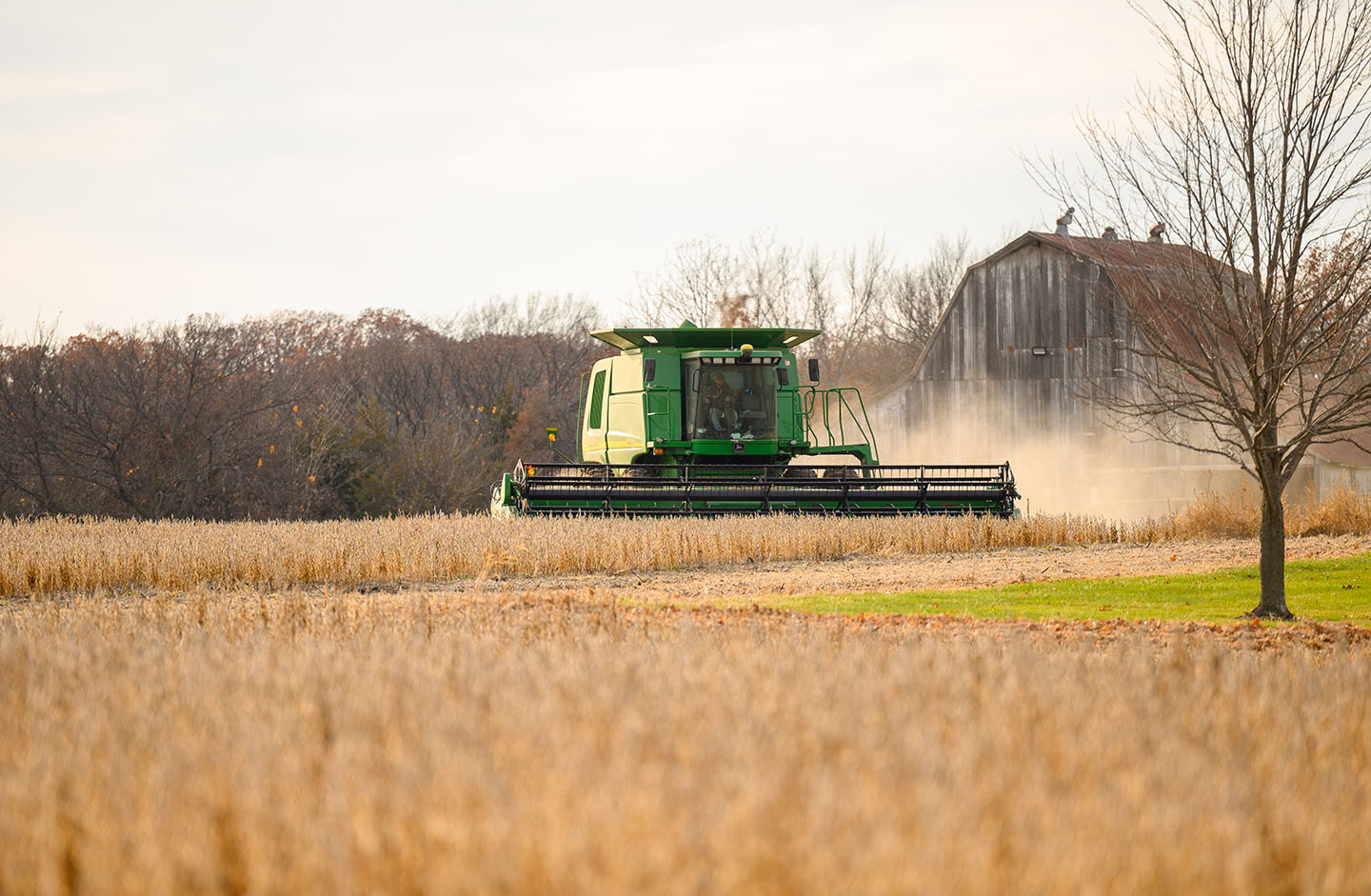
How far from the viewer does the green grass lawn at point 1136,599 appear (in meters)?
9.83

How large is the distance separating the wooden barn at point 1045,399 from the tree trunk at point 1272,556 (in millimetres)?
16369

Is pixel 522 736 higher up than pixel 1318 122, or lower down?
lower down

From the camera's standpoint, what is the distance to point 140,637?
5152 mm

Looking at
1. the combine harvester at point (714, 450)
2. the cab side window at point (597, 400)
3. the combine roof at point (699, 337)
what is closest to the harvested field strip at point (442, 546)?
the combine harvester at point (714, 450)

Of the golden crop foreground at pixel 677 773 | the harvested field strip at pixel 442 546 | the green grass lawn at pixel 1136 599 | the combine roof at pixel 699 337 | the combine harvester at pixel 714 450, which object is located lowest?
the green grass lawn at pixel 1136 599

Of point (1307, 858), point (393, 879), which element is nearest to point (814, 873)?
point (393, 879)

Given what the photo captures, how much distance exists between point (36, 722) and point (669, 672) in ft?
5.60

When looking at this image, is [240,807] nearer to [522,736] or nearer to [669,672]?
[522,736]

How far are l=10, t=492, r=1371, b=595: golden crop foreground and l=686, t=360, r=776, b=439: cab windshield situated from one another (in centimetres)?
280

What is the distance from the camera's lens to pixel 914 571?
13500 mm

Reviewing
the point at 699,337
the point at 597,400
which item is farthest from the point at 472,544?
the point at 597,400

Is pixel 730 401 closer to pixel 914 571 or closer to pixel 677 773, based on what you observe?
pixel 914 571

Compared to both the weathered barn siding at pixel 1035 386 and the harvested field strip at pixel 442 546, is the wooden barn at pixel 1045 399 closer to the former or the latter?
the weathered barn siding at pixel 1035 386

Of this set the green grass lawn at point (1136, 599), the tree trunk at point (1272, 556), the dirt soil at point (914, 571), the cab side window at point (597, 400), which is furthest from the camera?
the cab side window at point (597, 400)
